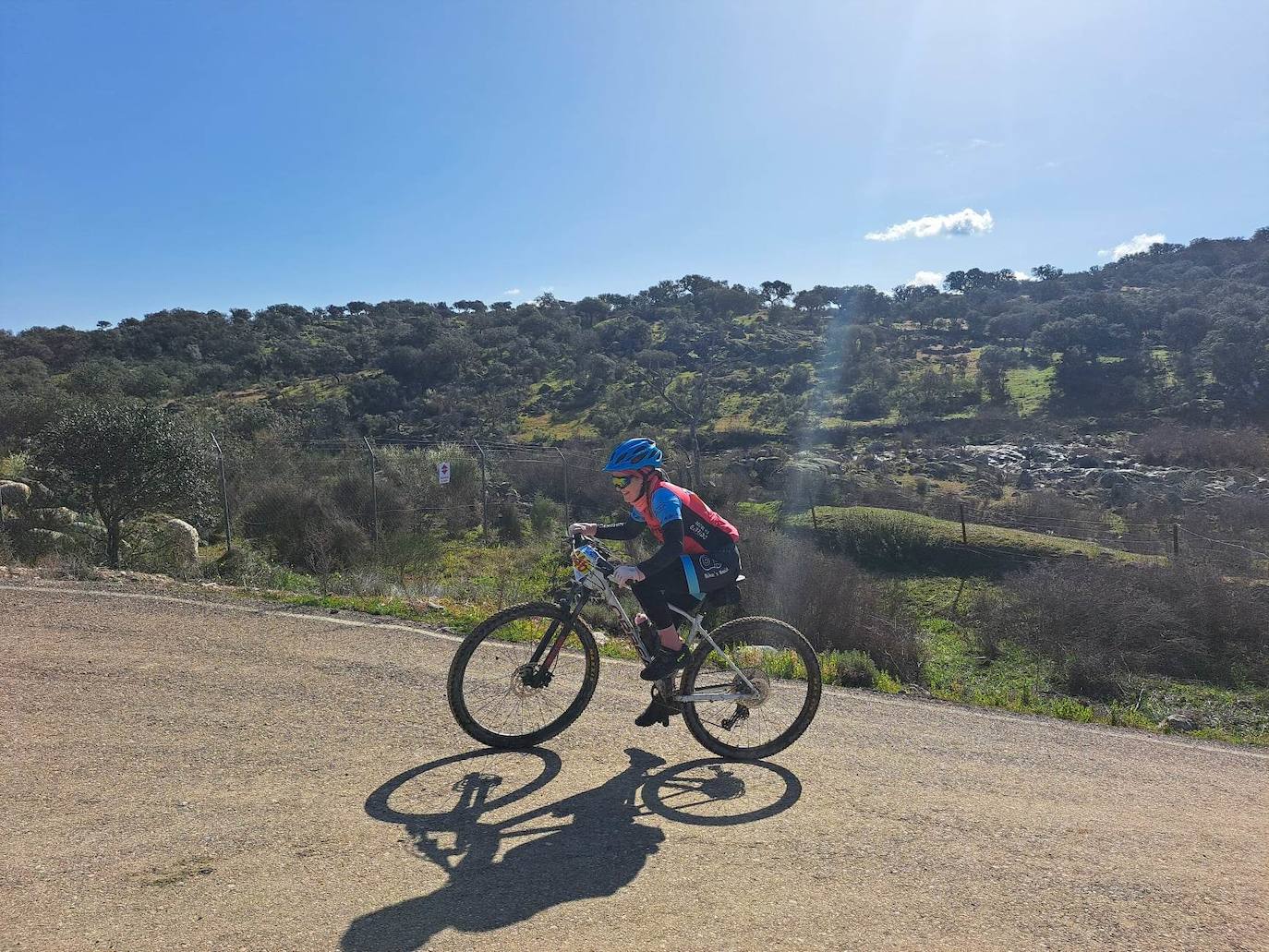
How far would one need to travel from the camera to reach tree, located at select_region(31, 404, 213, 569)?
1280 centimetres

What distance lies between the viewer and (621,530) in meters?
4.81

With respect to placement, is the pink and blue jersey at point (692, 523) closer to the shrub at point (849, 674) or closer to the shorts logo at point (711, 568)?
the shorts logo at point (711, 568)

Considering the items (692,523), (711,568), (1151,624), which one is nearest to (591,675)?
(711,568)

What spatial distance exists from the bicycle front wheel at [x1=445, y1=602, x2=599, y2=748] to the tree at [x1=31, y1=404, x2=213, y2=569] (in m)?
10.7

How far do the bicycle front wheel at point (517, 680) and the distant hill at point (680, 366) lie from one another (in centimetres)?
2863

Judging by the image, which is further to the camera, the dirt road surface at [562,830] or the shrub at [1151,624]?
the shrub at [1151,624]

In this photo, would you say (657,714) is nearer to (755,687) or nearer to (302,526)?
(755,687)

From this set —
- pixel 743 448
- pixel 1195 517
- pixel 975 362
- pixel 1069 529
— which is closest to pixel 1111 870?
pixel 1069 529

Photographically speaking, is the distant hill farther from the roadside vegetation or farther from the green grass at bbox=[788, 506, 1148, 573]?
the green grass at bbox=[788, 506, 1148, 573]

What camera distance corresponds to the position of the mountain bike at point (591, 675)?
4.58 meters

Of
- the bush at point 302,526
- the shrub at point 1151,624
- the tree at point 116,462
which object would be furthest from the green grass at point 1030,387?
the tree at point 116,462

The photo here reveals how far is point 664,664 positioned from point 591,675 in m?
0.57

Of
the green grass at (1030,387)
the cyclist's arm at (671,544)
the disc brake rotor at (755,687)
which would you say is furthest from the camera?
the green grass at (1030,387)

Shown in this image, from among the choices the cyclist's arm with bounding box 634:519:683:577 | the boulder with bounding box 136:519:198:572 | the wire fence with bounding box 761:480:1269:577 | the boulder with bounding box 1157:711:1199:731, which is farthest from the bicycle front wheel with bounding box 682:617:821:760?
the wire fence with bounding box 761:480:1269:577
